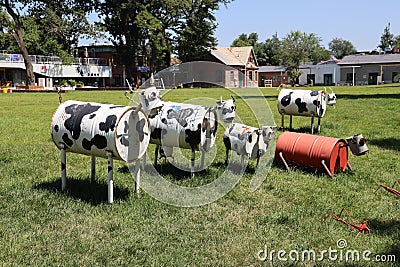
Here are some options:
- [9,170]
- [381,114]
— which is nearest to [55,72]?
[381,114]

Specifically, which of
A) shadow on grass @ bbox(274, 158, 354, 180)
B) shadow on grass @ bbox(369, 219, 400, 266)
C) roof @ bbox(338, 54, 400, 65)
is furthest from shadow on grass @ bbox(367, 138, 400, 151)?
roof @ bbox(338, 54, 400, 65)

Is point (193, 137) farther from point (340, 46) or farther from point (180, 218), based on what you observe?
point (340, 46)

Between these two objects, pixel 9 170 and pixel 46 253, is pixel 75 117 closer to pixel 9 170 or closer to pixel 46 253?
pixel 46 253

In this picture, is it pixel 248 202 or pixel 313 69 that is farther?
pixel 313 69

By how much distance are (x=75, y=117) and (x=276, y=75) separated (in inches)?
3008

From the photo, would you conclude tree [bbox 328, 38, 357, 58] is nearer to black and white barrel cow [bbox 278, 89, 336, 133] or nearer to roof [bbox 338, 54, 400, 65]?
roof [bbox 338, 54, 400, 65]

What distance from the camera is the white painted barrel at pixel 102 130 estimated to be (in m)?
5.83

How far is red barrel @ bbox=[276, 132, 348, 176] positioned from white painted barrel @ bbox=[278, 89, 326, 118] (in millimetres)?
3666

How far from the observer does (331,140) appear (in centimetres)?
787

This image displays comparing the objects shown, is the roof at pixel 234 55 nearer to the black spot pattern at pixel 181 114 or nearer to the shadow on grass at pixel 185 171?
the shadow on grass at pixel 185 171

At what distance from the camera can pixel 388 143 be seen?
10836mm

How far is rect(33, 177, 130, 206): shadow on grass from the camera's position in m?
6.39

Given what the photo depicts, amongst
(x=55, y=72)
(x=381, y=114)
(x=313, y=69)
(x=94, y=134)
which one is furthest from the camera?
(x=313, y=69)

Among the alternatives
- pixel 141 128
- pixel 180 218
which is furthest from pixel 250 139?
pixel 180 218
